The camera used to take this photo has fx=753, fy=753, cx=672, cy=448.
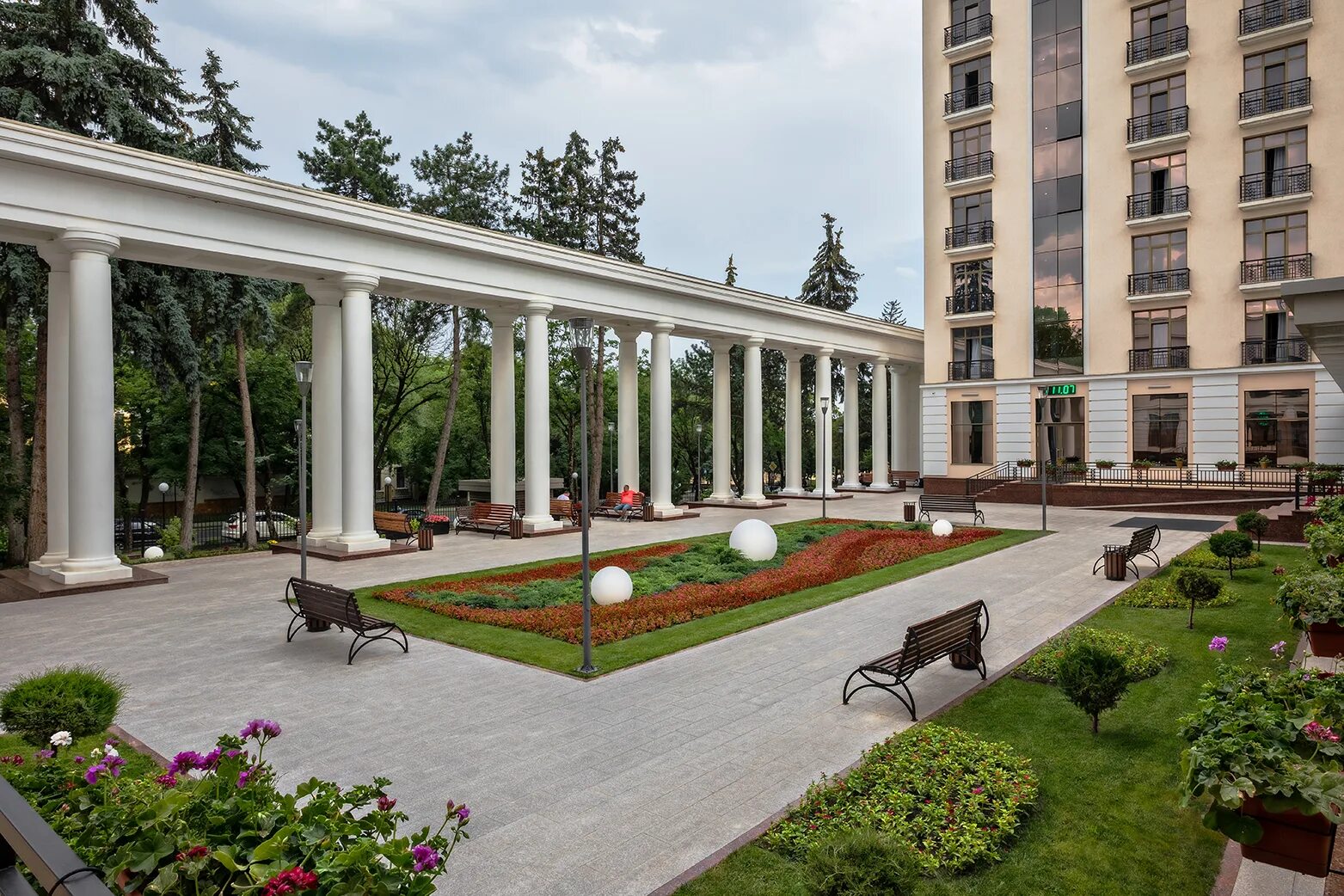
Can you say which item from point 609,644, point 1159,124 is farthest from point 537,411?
point 1159,124

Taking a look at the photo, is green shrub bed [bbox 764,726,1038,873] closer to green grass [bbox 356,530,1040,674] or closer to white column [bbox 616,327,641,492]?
green grass [bbox 356,530,1040,674]

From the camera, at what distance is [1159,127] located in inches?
1377

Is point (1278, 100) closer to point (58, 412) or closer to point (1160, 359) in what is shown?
point (1160, 359)

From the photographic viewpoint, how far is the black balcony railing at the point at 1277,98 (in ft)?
104

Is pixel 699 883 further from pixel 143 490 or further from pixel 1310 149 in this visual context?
pixel 143 490

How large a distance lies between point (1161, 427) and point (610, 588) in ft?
104

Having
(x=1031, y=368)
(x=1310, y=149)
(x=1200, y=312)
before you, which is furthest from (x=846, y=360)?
(x=1310, y=149)

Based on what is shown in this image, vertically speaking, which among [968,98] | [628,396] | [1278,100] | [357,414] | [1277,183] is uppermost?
[968,98]

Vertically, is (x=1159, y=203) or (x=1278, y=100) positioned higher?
(x=1278, y=100)

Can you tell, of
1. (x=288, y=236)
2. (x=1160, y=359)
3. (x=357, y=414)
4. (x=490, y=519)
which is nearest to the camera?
(x=288, y=236)

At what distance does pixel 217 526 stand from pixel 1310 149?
190 ft

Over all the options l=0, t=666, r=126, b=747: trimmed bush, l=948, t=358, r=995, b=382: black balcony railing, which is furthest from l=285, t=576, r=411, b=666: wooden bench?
l=948, t=358, r=995, b=382: black balcony railing

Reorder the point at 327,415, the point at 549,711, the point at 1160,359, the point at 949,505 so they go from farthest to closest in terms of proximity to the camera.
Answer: the point at 1160,359 → the point at 949,505 → the point at 327,415 → the point at 549,711

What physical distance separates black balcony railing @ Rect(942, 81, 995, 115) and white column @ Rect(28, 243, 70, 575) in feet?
131
